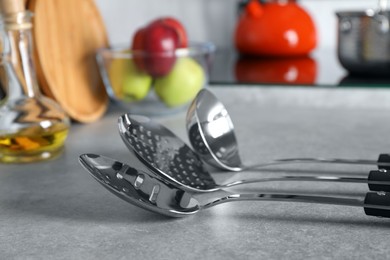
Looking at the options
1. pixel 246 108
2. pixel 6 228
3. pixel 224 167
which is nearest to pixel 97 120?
pixel 246 108

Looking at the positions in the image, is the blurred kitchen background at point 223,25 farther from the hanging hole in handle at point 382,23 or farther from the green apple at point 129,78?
the green apple at point 129,78

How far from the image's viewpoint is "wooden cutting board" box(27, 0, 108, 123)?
1.03 meters

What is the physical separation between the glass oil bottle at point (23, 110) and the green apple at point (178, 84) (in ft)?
0.82

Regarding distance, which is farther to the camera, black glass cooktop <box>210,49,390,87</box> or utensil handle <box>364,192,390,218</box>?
black glass cooktop <box>210,49,390,87</box>

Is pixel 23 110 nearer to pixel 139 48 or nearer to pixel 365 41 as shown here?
pixel 139 48

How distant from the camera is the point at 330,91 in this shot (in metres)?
1.21

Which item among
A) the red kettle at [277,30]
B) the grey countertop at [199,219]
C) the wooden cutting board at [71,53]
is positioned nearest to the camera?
the grey countertop at [199,219]

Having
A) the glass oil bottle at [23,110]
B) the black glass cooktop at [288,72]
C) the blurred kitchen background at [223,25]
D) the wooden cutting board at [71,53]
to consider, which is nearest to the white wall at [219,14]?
the blurred kitchen background at [223,25]

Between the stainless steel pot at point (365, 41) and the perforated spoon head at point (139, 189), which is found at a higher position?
the stainless steel pot at point (365, 41)

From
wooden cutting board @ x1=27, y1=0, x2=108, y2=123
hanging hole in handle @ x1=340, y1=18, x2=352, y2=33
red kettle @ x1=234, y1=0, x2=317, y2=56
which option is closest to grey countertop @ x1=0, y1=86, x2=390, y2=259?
wooden cutting board @ x1=27, y1=0, x2=108, y2=123

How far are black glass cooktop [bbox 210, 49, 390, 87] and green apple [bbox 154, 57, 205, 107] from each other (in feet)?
0.50

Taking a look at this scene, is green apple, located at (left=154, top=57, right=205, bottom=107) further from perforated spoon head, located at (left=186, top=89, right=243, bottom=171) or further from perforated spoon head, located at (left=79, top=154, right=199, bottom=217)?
perforated spoon head, located at (left=79, top=154, right=199, bottom=217)

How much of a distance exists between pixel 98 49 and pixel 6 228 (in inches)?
23.9

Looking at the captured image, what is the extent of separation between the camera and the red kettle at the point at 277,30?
5.25 ft
